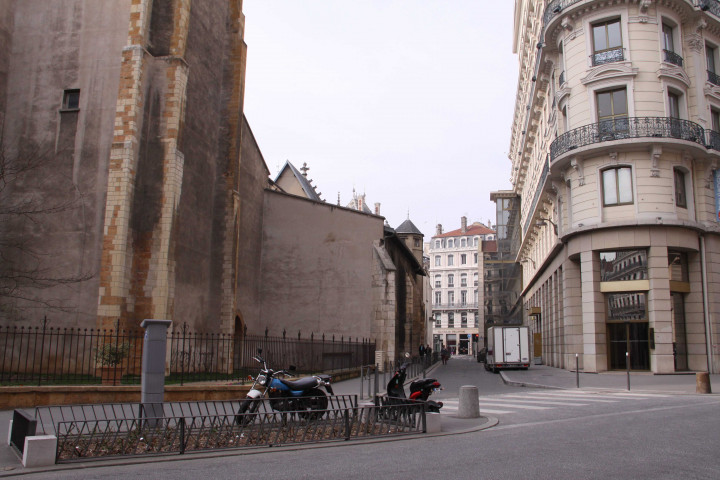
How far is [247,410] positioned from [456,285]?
96512mm

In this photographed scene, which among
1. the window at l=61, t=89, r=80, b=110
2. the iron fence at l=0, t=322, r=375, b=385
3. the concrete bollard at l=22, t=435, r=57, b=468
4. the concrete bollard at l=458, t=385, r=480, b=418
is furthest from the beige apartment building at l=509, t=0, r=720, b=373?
the concrete bollard at l=22, t=435, r=57, b=468

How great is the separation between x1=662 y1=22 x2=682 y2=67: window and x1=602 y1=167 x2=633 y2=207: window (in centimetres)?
503

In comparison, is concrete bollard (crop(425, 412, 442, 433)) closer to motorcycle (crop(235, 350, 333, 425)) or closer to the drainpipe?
motorcycle (crop(235, 350, 333, 425))

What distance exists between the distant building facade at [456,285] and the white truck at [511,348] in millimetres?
68600

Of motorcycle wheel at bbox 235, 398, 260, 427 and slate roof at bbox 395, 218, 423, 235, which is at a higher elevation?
slate roof at bbox 395, 218, 423, 235

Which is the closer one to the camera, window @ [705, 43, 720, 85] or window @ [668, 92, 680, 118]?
window @ [668, 92, 680, 118]

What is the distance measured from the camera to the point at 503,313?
69688mm

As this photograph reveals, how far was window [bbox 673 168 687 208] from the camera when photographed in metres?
25.7

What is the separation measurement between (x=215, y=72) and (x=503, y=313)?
5103cm

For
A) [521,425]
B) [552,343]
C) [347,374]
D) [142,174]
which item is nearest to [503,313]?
[552,343]

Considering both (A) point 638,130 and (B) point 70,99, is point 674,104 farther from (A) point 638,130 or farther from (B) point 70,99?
(B) point 70,99

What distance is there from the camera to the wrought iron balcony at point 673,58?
2600 centimetres

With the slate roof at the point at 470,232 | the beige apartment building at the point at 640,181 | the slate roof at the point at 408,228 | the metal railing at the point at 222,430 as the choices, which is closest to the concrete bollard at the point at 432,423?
the metal railing at the point at 222,430

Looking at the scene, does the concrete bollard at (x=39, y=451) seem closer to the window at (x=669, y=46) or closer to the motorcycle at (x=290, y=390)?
the motorcycle at (x=290, y=390)
